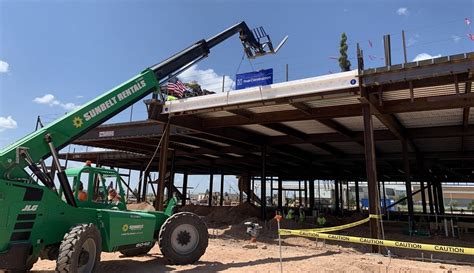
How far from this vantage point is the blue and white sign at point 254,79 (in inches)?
570

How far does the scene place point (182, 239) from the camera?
986 cm

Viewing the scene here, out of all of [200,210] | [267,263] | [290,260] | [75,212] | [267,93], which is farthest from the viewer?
[200,210]

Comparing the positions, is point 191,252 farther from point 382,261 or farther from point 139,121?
point 139,121

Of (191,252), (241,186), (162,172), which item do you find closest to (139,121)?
(162,172)

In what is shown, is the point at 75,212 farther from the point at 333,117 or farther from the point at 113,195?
the point at 333,117

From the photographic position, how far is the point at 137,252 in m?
10.7

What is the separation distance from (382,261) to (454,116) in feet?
30.5

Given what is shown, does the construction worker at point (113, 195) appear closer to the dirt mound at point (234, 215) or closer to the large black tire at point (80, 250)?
the large black tire at point (80, 250)

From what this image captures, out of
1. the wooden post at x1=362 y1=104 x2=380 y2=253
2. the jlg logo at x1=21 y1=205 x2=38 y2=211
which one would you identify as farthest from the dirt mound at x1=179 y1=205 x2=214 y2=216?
the jlg logo at x1=21 y1=205 x2=38 y2=211

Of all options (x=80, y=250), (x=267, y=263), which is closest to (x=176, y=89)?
(x=267, y=263)

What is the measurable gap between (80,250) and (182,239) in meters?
3.40

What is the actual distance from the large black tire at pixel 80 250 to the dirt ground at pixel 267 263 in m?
1.61

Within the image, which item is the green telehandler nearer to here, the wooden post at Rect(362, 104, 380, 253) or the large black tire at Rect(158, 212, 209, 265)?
the large black tire at Rect(158, 212, 209, 265)

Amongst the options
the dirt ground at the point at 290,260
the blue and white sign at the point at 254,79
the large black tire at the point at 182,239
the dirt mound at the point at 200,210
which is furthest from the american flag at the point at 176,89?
the dirt mound at the point at 200,210
